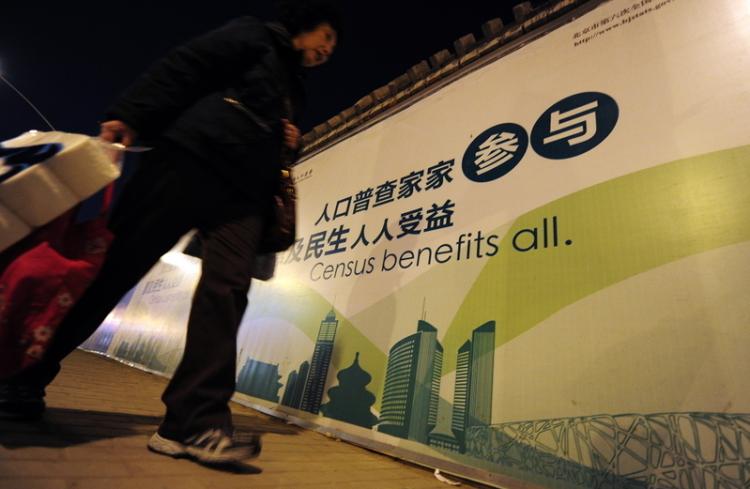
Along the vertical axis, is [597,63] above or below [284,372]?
above

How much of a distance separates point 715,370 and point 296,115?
1.45m

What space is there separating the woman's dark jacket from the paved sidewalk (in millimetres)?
687

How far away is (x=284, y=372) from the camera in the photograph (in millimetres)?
2078

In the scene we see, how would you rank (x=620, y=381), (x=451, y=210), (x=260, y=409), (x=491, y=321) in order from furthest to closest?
1. (x=260, y=409)
2. (x=451, y=210)
3. (x=491, y=321)
4. (x=620, y=381)

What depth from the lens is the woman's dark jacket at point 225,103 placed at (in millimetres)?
907

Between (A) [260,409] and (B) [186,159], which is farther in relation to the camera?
(A) [260,409]

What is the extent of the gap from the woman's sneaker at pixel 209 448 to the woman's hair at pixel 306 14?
1178 millimetres

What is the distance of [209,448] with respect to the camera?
807 mm

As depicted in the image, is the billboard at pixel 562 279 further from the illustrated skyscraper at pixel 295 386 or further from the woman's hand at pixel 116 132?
the woman's hand at pixel 116 132

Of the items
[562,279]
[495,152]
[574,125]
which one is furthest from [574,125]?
[562,279]

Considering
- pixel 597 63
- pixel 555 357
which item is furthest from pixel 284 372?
pixel 597 63

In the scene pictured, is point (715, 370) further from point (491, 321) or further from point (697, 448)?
point (491, 321)

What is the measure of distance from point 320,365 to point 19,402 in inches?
48.6

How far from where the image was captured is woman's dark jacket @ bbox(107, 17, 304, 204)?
2.98ft
